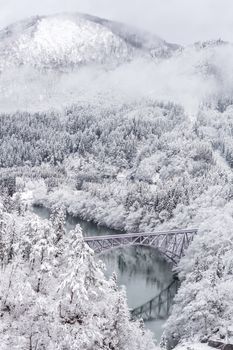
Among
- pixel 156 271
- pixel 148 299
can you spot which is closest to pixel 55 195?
pixel 156 271

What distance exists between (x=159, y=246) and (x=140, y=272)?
21.8 feet

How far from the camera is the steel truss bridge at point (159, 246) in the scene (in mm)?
82562

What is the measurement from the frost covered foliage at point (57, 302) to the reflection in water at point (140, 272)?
29923 mm

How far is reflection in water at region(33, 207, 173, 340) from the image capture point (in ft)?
289

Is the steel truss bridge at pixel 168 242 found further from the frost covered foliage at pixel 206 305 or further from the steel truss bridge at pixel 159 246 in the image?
the frost covered foliage at pixel 206 305

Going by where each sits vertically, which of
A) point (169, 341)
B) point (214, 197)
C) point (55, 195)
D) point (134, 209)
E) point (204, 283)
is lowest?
point (55, 195)

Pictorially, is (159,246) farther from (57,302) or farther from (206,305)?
(57,302)

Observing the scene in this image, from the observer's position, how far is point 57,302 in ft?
133

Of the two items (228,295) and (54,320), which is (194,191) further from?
(54,320)

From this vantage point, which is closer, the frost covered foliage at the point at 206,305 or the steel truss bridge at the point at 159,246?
the frost covered foliage at the point at 206,305

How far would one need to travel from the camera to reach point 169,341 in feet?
211

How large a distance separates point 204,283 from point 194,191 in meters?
87.4

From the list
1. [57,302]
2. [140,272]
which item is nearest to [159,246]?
[140,272]

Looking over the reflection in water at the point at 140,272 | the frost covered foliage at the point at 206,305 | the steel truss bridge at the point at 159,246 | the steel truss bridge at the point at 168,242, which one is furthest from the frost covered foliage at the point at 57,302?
the steel truss bridge at the point at 168,242
